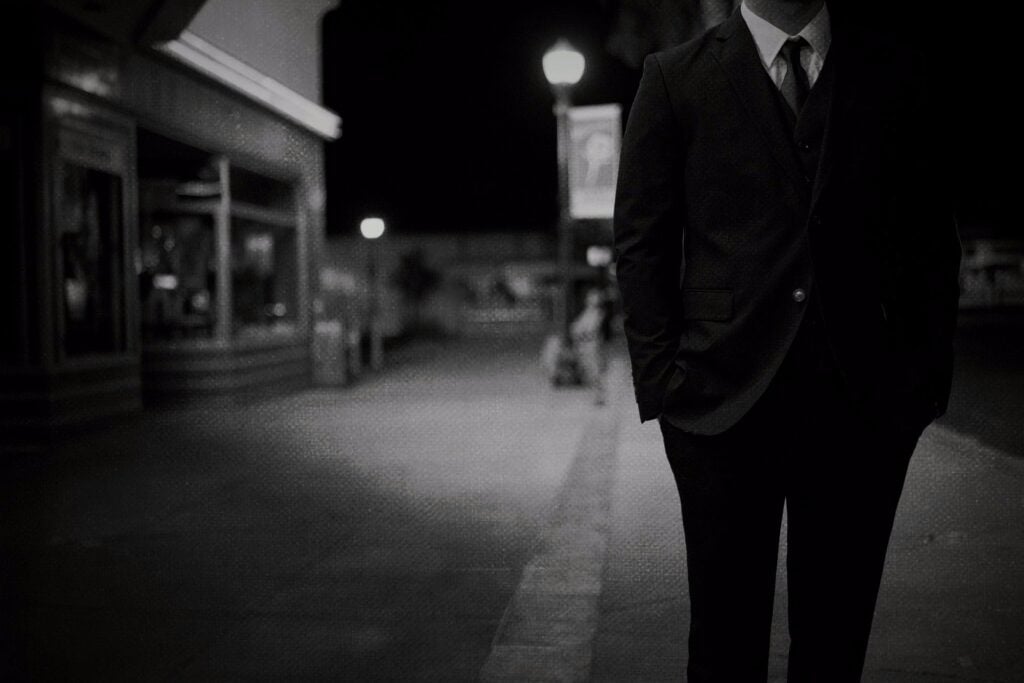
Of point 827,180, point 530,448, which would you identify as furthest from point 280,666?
point 530,448

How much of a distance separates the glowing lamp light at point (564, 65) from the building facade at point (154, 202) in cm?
401

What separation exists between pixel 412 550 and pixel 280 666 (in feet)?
5.75

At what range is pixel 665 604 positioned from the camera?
413 centimetres

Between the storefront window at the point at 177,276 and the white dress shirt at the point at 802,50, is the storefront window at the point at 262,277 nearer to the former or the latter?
the storefront window at the point at 177,276

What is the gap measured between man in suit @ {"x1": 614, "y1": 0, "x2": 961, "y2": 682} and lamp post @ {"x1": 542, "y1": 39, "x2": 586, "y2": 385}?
11.7 m

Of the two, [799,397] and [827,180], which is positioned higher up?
[827,180]

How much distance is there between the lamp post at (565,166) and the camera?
13.6m

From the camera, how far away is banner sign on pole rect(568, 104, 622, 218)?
14.4m

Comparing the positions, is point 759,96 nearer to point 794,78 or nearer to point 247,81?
point 794,78

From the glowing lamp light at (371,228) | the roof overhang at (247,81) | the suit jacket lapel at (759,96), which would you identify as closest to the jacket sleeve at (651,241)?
the suit jacket lapel at (759,96)

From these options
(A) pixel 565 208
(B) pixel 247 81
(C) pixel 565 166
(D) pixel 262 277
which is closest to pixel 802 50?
(B) pixel 247 81

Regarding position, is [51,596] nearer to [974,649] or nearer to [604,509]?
[604,509]

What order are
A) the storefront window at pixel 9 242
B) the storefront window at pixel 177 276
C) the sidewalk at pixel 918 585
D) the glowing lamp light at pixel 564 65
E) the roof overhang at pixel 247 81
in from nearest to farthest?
the sidewalk at pixel 918 585
the storefront window at pixel 9 242
the roof overhang at pixel 247 81
the storefront window at pixel 177 276
the glowing lamp light at pixel 564 65

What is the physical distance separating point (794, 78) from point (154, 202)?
11795mm
